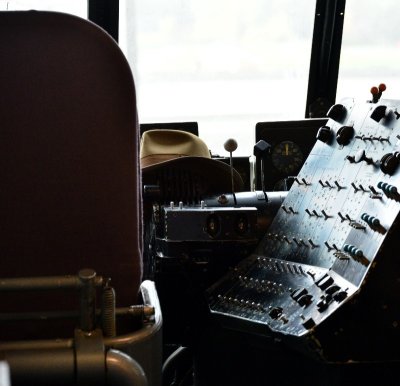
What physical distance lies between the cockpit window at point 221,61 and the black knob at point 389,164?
3.43 m

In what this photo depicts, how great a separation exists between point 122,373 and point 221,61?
5.33 m

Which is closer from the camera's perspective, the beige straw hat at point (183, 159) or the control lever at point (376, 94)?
the control lever at point (376, 94)

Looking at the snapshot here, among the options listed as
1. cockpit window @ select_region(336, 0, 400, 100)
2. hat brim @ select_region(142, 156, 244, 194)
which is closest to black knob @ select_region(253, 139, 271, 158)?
hat brim @ select_region(142, 156, 244, 194)

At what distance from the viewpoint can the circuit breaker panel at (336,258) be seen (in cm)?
247

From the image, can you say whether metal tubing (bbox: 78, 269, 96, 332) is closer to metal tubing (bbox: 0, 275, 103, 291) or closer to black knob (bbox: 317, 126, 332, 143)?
metal tubing (bbox: 0, 275, 103, 291)

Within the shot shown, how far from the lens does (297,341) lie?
2.55 m

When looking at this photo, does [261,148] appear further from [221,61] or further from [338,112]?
[221,61]

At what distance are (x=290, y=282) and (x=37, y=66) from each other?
1.60 metres

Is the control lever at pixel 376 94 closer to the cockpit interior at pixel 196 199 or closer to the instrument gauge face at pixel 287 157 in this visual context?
the cockpit interior at pixel 196 199

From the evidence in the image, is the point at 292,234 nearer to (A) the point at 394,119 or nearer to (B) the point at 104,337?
(A) the point at 394,119

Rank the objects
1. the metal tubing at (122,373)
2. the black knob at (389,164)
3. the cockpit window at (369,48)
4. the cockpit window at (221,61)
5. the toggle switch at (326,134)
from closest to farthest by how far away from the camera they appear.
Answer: the metal tubing at (122,373), the black knob at (389,164), the toggle switch at (326,134), the cockpit window at (221,61), the cockpit window at (369,48)

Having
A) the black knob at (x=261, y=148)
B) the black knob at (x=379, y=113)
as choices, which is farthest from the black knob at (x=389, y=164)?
the black knob at (x=261, y=148)

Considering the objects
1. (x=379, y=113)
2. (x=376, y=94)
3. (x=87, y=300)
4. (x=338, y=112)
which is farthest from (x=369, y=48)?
(x=87, y=300)

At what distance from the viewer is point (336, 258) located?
9.20ft
